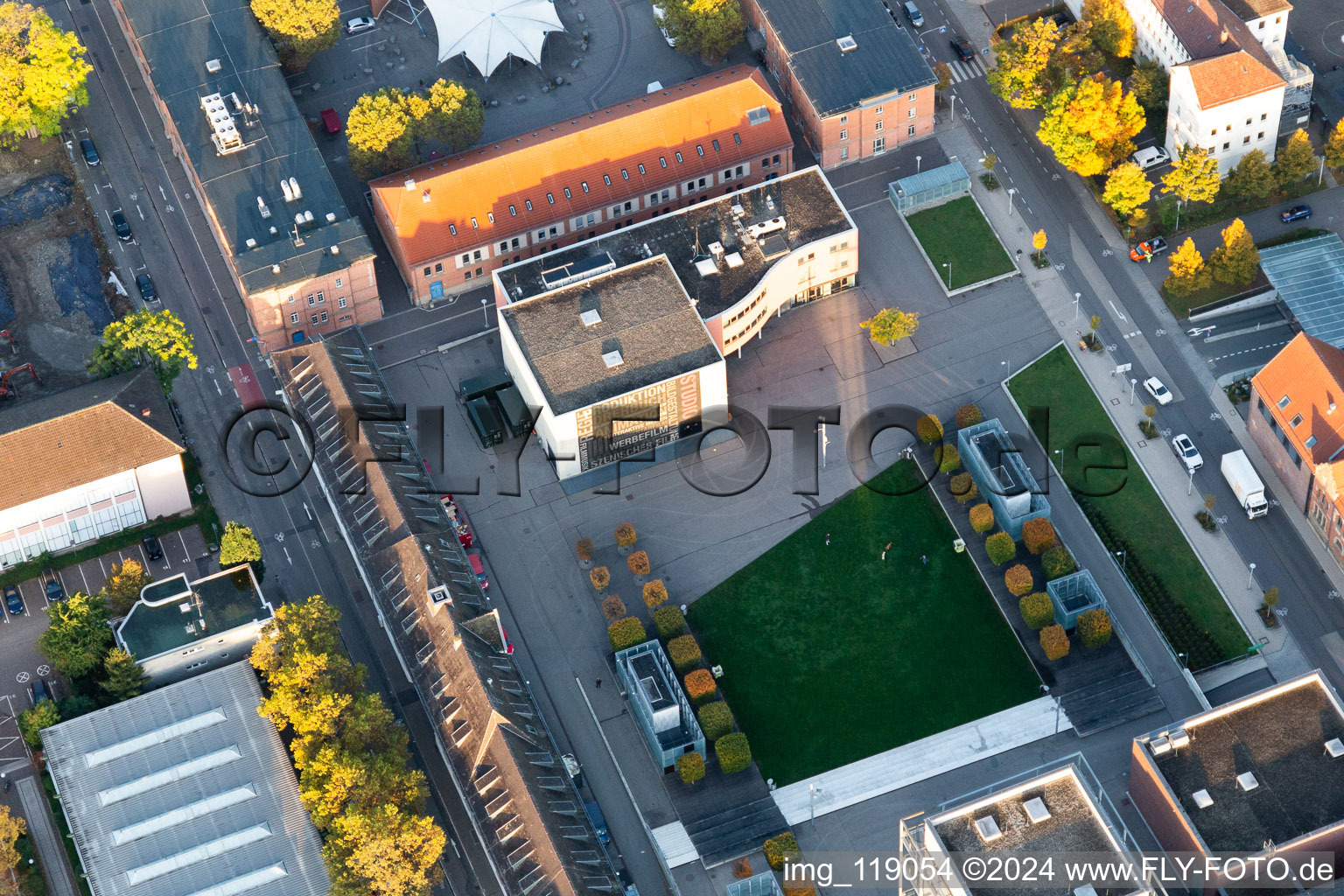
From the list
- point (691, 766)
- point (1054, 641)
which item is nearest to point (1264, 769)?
point (1054, 641)

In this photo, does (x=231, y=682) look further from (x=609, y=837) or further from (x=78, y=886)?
(x=609, y=837)

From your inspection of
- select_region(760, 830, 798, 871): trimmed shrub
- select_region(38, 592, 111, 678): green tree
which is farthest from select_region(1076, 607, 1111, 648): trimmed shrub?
select_region(38, 592, 111, 678): green tree

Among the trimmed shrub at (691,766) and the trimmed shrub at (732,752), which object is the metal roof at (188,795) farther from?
the trimmed shrub at (732,752)

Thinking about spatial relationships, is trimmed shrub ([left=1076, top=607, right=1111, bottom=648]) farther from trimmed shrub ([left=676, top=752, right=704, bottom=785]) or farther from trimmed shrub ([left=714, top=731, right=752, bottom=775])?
trimmed shrub ([left=676, top=752, right=704, bottom=785])

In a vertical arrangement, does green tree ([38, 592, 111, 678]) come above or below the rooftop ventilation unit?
above

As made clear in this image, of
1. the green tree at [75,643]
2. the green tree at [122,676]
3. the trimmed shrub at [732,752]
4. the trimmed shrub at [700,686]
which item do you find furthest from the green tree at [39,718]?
the trimmed shrub at [732,752]

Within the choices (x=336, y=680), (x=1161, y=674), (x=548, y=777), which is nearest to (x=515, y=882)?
(x=548, y=777)
